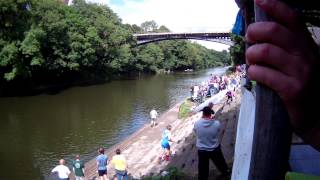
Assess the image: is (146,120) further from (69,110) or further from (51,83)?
(51,83)

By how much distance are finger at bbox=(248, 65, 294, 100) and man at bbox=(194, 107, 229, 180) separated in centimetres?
627

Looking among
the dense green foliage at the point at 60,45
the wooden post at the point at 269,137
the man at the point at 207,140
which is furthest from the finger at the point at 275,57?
the dense green foliage at the point at 60,45

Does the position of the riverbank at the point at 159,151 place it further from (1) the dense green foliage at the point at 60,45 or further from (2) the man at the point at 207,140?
(1) the dense green foliage at the point at 60,45

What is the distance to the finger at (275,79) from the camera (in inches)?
45.6

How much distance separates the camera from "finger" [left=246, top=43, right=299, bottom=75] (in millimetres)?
1132

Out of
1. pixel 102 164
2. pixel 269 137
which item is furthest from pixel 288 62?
pixel 102 164

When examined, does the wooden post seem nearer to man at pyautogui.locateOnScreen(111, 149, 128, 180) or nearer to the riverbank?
the riverbank

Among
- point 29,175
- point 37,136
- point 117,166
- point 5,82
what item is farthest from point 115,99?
point 117,166

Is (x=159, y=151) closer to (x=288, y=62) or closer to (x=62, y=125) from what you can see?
(x=62, y=125)

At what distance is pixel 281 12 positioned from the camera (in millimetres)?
1145

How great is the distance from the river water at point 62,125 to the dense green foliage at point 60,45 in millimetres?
4214

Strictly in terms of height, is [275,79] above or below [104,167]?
above

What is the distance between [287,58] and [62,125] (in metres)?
26.0

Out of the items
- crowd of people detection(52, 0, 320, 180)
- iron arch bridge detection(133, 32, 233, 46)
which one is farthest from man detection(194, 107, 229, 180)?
iron arch bridge detection(133, 32, 233, 46)
